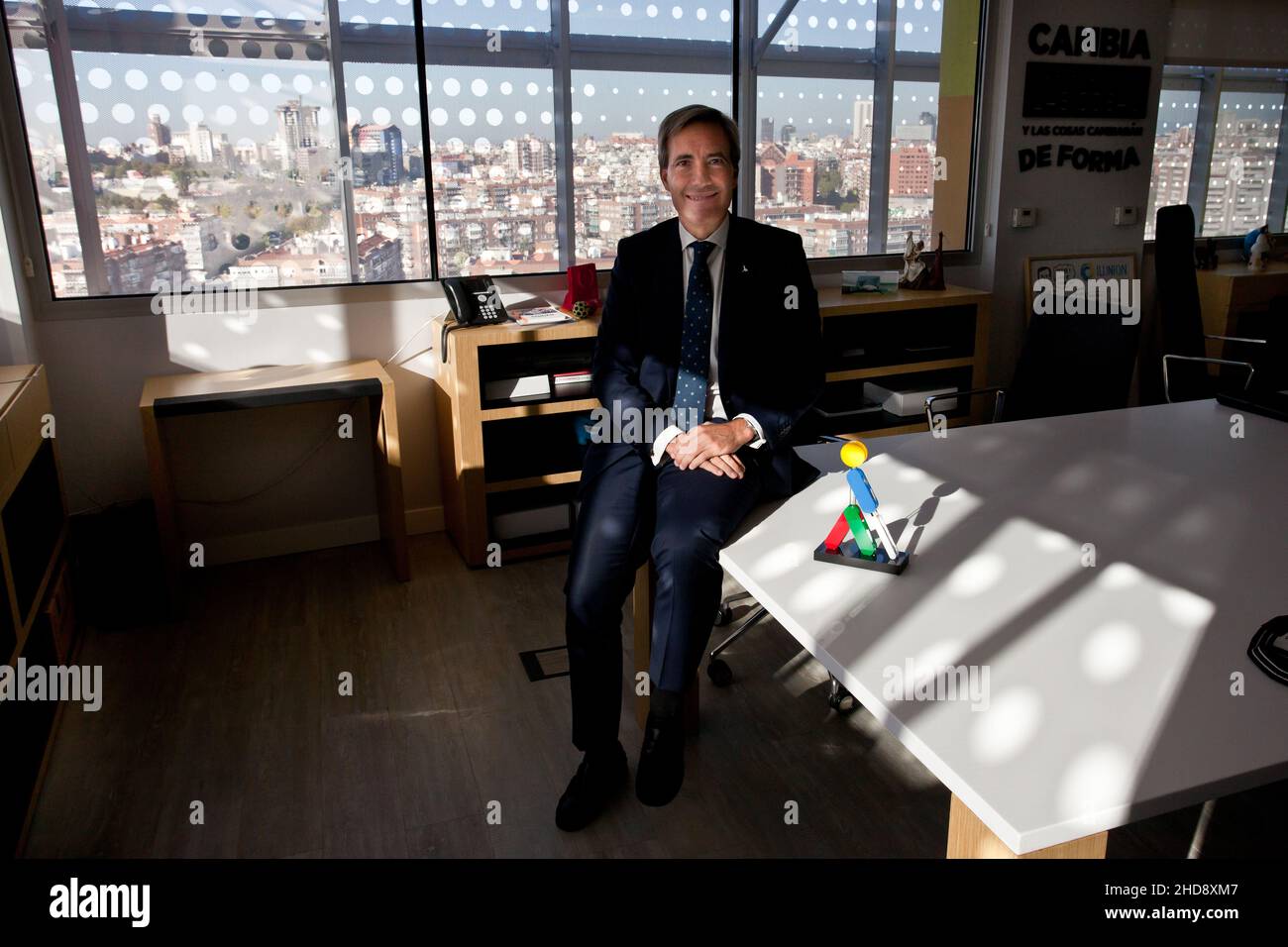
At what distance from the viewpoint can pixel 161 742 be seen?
2.55 meters

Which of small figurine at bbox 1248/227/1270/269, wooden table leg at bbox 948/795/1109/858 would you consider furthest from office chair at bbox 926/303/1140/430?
small figurine at bbox 1248/227/1270/269

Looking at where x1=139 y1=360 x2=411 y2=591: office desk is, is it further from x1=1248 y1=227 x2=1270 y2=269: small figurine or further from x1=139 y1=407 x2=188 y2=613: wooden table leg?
x1=1248 y1=227 x2=1270 y2=269: small figurine

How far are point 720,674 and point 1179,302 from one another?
2683mm

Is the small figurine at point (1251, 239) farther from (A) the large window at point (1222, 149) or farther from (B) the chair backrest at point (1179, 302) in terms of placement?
(B) the chair backrest at point (1179, 302)

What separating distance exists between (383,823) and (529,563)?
1594 mm

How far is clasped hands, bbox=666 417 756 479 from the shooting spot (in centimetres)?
218

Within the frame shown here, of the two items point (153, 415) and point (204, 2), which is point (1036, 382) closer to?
point (153, 415)

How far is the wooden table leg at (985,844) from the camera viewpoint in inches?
42.2

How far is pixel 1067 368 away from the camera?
295 centimetres

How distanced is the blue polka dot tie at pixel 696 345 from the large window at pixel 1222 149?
13.1 feet

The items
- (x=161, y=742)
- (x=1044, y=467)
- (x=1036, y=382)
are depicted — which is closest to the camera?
(x=1044, y=467)

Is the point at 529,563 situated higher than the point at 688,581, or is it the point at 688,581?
the point at 688,581
